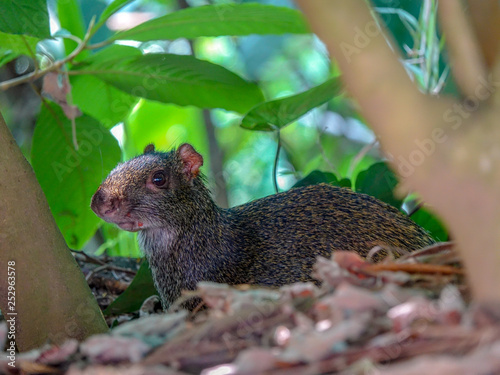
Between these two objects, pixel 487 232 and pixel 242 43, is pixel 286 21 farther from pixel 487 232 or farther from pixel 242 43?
pixel 242 43

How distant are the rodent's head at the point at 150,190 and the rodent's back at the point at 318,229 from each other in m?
0.33

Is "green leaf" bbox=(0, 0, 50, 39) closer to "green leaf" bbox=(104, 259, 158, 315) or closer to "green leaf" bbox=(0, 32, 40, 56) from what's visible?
"green leaf" bbox=(0, 32, 40, 56)

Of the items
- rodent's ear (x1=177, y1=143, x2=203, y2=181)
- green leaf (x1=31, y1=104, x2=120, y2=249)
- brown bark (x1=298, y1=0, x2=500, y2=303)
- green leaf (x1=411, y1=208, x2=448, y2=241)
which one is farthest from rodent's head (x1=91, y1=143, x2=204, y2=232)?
brown bark (x1=298, y1=0, x2=500, y2=303)

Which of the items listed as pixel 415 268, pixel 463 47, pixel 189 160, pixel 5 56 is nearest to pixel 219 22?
pixel 189 160

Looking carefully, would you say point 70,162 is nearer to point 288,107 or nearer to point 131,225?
point 131,225

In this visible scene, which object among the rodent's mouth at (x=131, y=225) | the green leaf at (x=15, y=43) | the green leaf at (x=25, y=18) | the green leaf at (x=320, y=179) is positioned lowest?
the green leaf at (x=320, y=179)

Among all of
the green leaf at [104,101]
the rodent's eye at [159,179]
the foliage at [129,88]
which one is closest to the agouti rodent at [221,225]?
the rodent's eye at [159,179]

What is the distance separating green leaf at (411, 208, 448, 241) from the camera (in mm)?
3296

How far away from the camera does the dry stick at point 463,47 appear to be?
1125 millimetres

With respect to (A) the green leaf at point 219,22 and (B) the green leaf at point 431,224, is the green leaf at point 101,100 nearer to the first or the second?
(A) the green leaf at point 219,22

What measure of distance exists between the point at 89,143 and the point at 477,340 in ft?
7.78

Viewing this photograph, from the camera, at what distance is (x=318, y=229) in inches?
116

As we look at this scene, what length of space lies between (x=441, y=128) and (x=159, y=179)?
7.04 ft

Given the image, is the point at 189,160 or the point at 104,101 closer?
the point at 189,160
